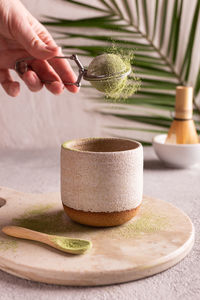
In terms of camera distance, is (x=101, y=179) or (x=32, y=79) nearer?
(x=101, y=179)

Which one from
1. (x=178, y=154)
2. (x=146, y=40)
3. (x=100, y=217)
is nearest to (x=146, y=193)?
(x=178, y=154)

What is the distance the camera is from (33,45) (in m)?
0.66

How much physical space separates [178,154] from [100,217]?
494 mm

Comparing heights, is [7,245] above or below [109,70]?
below

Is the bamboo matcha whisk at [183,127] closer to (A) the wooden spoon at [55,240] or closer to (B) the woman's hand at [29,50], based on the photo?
(B) the woman's hand at [29,50]

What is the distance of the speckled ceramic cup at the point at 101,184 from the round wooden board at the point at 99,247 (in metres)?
0.02

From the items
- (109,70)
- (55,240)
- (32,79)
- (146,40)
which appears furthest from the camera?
(146,40)

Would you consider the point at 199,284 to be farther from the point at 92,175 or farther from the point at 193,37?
the point at 193,37

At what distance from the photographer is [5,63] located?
2.82ft

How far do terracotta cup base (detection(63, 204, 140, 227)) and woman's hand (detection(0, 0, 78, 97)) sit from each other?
26 centimetres

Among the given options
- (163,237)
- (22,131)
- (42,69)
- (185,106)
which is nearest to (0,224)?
(163,237)

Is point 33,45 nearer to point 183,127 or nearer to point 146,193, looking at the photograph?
point 146,193

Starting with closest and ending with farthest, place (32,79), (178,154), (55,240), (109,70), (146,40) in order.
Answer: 1. (55,240)
2. (109,70)
3. (32,79)
4. (178,154)
5. (146,40)

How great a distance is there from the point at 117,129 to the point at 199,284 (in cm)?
95
